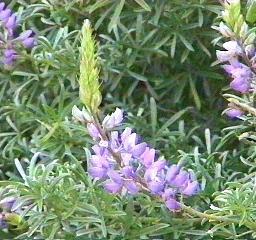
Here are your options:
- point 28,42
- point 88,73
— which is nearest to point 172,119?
point 28,42

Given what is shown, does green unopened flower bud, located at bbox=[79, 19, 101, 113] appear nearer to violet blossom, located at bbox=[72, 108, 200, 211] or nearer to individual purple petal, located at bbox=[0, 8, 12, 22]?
violet blossom, located at bbox=[72, 108, 200, 211]

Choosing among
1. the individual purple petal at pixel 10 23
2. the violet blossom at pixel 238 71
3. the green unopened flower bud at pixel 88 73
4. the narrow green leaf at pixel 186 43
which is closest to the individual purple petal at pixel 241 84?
the violet blossom at pixel 238 71

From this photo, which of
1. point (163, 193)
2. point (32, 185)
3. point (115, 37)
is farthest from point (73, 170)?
point (115, 37)

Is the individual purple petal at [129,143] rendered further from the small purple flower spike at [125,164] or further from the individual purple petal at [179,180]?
the individual purple petal at [179,180]

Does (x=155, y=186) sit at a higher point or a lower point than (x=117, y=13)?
lower

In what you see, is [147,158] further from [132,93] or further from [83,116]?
[132,93]

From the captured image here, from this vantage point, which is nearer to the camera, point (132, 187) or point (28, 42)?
point (132, 187)
